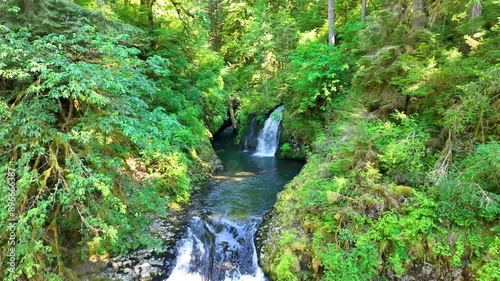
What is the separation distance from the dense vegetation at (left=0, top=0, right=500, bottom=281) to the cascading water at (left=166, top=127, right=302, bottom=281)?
63cm

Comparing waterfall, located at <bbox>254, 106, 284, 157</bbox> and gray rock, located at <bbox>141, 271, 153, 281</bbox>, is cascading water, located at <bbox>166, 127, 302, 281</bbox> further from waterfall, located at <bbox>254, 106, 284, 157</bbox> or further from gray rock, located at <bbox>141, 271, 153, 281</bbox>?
waterfall, located at <bbox>254, 106, 284, 157</bbox>

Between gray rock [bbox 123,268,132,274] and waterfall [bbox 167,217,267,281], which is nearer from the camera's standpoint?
gray rock [bbox 123,268,132,274]

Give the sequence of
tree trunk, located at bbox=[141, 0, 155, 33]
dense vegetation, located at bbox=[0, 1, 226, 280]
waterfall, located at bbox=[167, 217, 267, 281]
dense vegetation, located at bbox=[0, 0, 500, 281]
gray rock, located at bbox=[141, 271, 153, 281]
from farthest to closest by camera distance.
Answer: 1. tree trunk, located at bbox=[141, 0, 155, 33]
2. waterfall, located at bbox=[167, 217, 267, 281]
3. gray rock, located at bbox=[141, 271, 153, 281]
4. dense vegetation, located at bbox=[0, 0, 500, 281]
5. dense vegetation, located at bbox=[0, 1, 226, 280]

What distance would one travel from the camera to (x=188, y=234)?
7641mm

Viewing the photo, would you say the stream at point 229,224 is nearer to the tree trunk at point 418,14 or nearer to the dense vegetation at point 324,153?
the dense vegetation at point 324,153

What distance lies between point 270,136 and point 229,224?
880 cm

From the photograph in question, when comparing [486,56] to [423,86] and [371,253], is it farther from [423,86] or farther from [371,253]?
[371,253]

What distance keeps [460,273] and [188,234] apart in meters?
5.66

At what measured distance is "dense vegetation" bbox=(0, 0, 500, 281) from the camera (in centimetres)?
490

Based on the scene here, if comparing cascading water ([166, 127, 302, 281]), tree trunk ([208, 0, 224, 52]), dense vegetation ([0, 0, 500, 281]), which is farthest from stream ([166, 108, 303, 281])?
tree trunk ([208, 0, 224, 52])

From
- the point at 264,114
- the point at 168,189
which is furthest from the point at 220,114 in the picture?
the point at 168,189

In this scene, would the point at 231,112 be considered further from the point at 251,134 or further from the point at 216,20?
the point at 216,20

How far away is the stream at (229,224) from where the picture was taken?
6.83 meters

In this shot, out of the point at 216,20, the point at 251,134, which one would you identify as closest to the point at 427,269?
the point at 251,134
